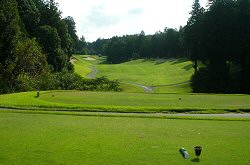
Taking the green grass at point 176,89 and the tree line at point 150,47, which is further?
the tree line at point 150,47

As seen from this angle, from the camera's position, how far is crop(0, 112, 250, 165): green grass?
8.03 m

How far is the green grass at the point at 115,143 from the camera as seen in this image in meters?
8.03

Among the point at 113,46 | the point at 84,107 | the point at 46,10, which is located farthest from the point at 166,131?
the point at 113,46

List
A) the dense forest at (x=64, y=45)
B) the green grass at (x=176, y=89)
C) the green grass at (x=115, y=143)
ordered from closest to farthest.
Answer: the green grass at (x=115, y=143)
the dense forest at (x=64, y=45)
the green grass at (x=176, y=89)

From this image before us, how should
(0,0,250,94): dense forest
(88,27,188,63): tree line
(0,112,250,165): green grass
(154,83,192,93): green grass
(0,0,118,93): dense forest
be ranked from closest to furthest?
(0,112,250,165): green grass → (0,0,118,93): dense forest → (0,0,250,94): dense forest → (154,83,192,93): green grass → (88,27,188,63): tree line

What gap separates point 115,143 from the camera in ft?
31.5

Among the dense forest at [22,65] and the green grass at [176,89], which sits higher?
the dense forest at [22,65]

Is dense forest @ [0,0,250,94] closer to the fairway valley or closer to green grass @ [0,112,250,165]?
the fairway valley

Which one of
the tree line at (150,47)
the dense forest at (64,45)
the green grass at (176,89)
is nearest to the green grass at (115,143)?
the dense forest at (64,45)

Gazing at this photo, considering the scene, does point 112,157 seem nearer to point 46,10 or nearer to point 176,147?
point 176,147

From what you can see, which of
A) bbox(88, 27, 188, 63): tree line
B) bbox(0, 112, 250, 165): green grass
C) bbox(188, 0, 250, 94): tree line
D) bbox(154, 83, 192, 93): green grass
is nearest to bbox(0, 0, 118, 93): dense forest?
bbox(154, 83, 192, 93): green grass

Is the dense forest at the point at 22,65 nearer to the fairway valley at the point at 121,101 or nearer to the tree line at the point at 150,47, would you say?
the fairway valley at the point at 121,101

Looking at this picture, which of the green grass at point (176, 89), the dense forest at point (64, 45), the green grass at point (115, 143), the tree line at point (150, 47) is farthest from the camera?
the tree line at point (150, 47)

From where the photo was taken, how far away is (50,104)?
2306 cm
